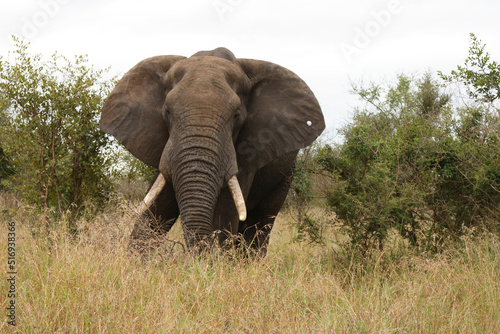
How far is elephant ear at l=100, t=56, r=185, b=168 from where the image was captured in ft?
23.2

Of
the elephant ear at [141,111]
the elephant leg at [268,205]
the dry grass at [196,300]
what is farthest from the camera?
the elephant leg at [268,205]

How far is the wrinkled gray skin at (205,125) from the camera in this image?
20.5 feet

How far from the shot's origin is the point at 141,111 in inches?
283

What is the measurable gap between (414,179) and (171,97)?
13.1 feet

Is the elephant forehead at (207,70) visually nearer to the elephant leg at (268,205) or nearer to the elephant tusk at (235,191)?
the elephant tusk at (235,191)

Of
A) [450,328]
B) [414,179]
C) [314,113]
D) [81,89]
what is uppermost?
[81,89]

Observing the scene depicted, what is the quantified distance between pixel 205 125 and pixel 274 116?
4.80 feet

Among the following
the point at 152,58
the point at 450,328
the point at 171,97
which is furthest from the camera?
the point at 152,58

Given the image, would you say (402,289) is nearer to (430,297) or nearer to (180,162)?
(430,297)

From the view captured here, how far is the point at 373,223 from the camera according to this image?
779 centimetres

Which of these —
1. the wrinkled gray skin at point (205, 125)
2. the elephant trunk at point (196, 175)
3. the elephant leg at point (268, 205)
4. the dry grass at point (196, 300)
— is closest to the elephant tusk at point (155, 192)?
the wrinkled gray skin at point (205, 125)

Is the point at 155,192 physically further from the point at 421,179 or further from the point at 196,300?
the point at 421,179

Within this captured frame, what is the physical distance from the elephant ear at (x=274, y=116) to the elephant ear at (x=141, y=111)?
0.98m

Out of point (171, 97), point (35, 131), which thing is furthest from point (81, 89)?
point (171, 97)
